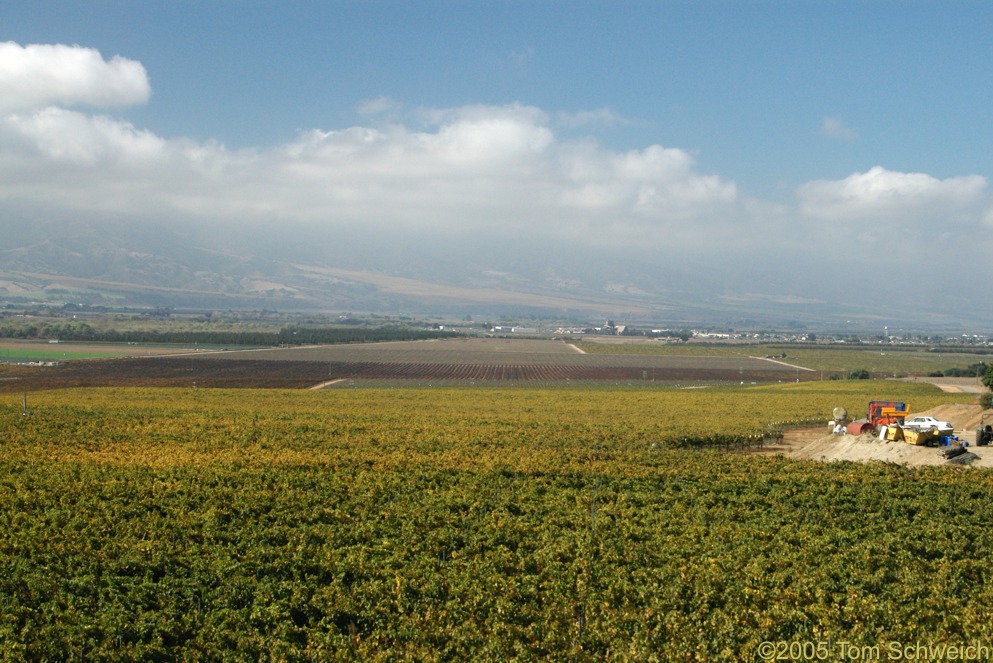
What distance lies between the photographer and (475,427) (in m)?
36.7

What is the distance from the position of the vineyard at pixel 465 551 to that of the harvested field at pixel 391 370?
40634 millimetres

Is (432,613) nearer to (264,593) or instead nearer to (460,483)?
(264,593)

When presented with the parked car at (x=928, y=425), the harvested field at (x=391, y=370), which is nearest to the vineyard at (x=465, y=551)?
the parked car at (x=928, y=425)

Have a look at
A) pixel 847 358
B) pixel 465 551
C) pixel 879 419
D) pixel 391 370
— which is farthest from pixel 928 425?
pixel 847 358

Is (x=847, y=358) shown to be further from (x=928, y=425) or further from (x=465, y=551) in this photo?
(x=465, y=551)

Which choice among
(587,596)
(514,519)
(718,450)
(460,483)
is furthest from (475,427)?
(587,596)

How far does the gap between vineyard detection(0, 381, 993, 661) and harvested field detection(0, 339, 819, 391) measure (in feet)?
133

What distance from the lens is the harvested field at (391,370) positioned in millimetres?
70188

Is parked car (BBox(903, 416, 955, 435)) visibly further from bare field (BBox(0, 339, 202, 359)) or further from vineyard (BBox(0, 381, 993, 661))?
bare field (BBox(0, 339, 202, 359))

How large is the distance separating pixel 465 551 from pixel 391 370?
68.0 metres

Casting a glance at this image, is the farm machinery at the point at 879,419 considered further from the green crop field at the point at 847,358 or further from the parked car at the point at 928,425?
the green crop field at the point at 847,358

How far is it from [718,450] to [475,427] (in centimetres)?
1032

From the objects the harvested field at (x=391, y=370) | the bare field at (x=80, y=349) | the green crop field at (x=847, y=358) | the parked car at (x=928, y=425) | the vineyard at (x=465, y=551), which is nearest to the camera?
the vineyard at (x=465, y=551)

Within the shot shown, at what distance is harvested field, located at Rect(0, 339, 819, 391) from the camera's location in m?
70.2
